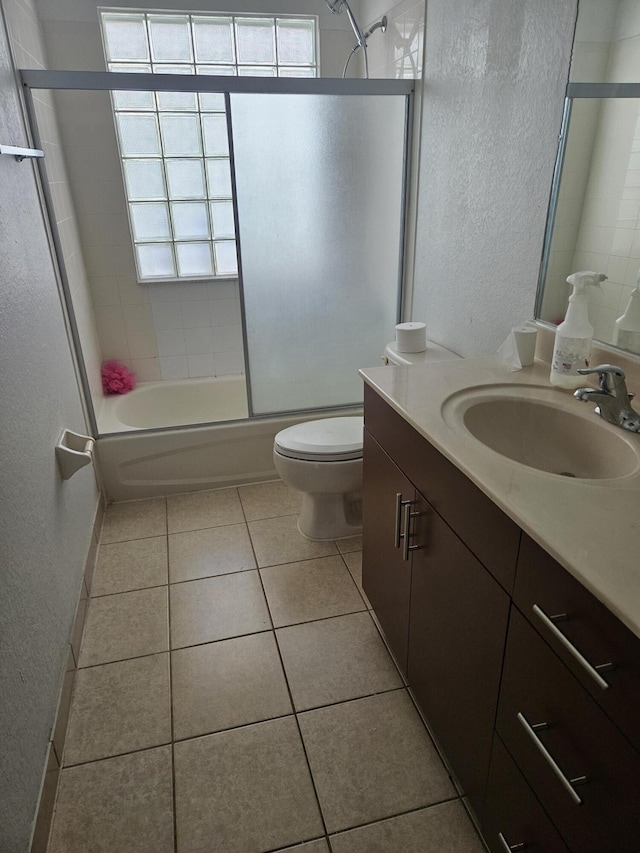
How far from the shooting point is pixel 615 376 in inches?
47.5

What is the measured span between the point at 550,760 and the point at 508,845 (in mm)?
356

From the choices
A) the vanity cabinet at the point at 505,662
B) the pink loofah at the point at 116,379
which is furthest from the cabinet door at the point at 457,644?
the pink loofah at the point at 116,379

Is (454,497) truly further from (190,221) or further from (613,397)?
(190,221)

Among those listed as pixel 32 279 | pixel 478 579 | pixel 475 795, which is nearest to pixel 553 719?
pixel 478 579

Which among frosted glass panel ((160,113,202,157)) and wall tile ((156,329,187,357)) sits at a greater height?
frosted glass panel ((160,113,202,157))

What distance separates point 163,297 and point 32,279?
1521 millimetres

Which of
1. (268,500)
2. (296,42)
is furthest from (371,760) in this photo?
(296,42)

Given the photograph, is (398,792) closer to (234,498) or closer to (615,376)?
(615,376)

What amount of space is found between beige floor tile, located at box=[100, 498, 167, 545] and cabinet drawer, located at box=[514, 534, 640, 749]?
1.88 meters

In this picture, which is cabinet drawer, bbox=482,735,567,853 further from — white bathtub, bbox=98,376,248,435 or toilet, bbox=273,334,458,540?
white bathtub, bbox=98,376,248,435

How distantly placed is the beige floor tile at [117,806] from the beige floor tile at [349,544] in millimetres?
1019

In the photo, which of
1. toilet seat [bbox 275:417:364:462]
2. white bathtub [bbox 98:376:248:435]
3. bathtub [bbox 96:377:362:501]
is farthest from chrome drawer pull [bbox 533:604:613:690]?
white bathtub [bbox 98:376:248:435]

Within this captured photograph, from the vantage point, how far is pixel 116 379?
126 inches

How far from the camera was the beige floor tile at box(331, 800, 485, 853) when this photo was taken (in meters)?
1.23
